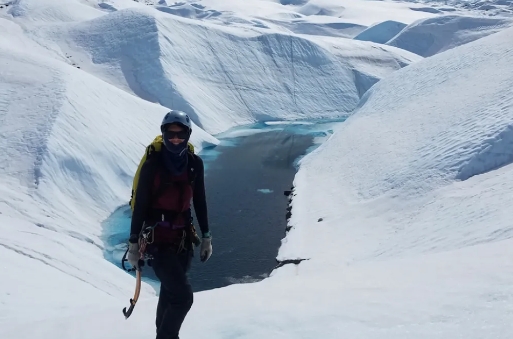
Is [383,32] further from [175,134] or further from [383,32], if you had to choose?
[175,134]

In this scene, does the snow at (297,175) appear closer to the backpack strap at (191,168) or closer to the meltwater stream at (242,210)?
the meltwater stream at (242,210)

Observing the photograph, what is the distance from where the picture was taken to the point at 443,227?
53.5 ft

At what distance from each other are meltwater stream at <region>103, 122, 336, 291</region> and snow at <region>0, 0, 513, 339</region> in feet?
2.71

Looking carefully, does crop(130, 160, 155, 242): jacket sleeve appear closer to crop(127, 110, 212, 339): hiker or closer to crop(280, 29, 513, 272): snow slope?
crop(127, 110, 212, 339): hiker

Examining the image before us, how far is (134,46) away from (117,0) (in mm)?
57464

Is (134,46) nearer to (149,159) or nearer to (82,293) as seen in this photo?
(82,293)

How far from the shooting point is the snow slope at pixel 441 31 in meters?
79.2

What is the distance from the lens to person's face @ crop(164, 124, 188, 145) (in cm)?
469

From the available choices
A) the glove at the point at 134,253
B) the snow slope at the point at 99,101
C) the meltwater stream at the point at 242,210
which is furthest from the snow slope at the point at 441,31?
the glove at the point at 134,253

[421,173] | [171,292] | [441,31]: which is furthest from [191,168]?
[441,31]

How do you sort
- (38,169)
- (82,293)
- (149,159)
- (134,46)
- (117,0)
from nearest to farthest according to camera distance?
(149,159), (82,293), (38,169), (134,46), (117,0)

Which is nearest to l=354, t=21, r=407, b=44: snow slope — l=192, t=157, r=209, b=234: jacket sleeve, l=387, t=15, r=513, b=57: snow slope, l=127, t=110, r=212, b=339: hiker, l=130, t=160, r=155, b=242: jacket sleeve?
l=387, t=15, r=513, b=57: snow slope

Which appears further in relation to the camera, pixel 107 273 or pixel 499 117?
pixel 499 117

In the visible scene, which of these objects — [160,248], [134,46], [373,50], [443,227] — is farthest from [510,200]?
[373,50]
